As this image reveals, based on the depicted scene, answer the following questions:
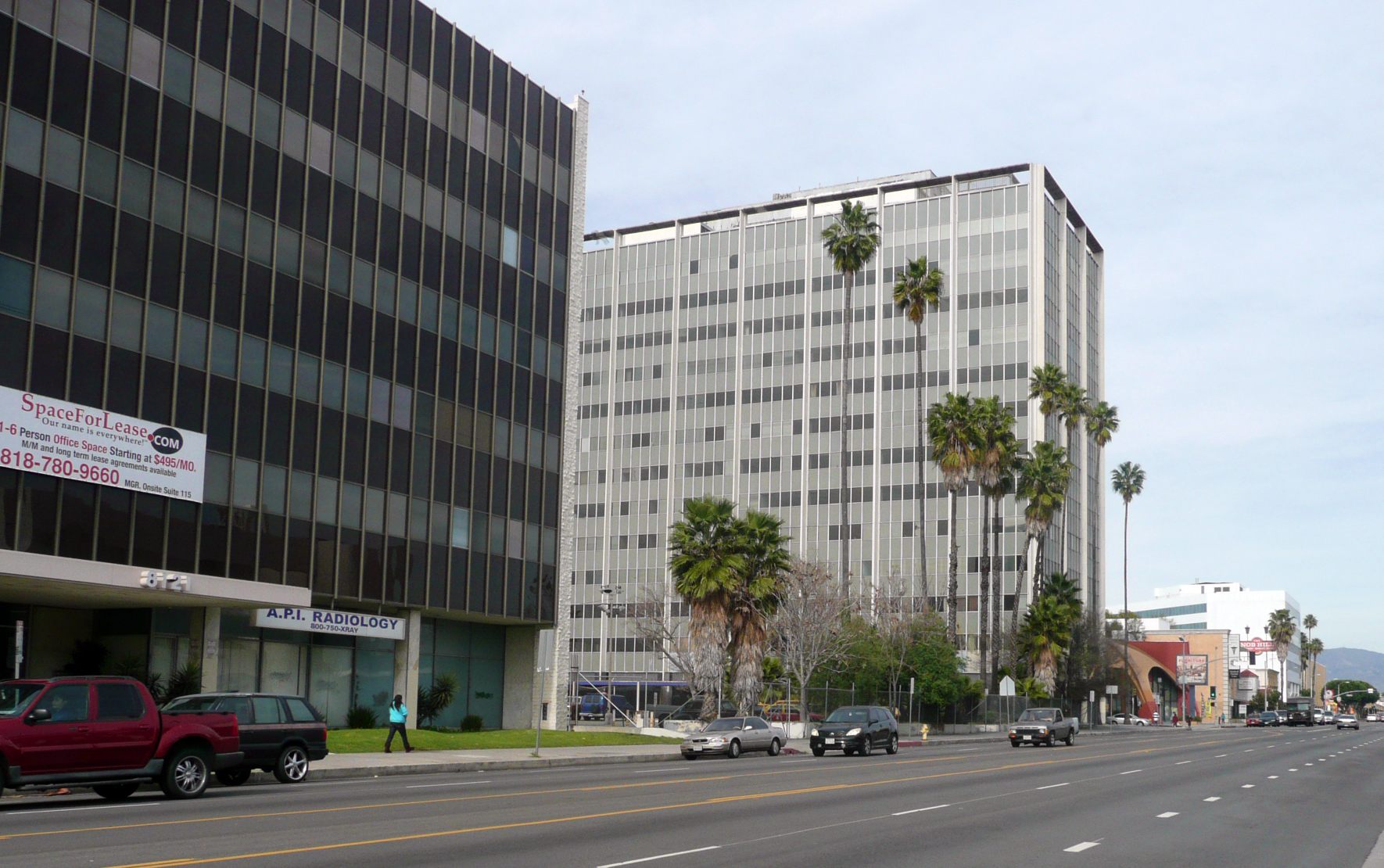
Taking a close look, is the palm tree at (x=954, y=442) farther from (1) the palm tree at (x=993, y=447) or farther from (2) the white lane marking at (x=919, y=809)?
(2) the white lane marking at (x=919, y=809)

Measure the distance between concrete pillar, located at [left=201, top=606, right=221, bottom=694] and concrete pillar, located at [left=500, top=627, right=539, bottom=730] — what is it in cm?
1549

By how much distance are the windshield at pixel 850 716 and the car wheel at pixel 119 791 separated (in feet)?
80.3

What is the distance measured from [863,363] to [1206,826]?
94.1 m

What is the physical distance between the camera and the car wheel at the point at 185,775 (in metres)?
20.6

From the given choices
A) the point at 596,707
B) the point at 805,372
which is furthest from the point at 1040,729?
the point at 805,372

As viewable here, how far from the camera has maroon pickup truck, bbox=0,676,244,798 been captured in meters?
18.6

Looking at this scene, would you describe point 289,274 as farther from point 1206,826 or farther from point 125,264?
point 1206,826

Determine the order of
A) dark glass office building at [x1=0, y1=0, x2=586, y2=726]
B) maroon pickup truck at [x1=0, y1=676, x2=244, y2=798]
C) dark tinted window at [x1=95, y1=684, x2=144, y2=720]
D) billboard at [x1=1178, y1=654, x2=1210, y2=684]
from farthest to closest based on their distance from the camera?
billboard at [x1=1178, y1=654, x2=1210, y2=684], dark glass office building at [x1=0, y1=0, x2=586, y2=726], dark tinted window at [x1=95, y1=684, x2=144, y2=720], maroon pickup truck at [x1=0, y1=676, x2=244, y2=798]

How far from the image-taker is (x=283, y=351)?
1537 inches

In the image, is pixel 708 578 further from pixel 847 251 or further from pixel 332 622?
Result: pixel 847 251

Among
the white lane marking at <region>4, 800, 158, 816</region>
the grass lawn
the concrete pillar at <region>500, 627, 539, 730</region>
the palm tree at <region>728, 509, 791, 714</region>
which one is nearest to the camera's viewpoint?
the white lane marking at <region>4, 800, 158, 816</region>

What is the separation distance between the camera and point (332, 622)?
3962 centimetres

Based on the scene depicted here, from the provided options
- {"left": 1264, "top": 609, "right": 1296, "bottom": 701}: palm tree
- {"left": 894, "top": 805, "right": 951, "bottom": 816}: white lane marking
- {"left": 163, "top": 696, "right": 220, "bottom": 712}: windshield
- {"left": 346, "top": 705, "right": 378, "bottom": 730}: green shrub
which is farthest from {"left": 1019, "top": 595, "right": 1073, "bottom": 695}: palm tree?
{"left": 1264, "top": 609, "right": 1296, "bottom": 701}: palm tree

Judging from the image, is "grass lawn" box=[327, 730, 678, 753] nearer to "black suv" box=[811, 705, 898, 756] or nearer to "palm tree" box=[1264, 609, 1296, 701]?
"black suv" box=[811, 705, 898, 756]
